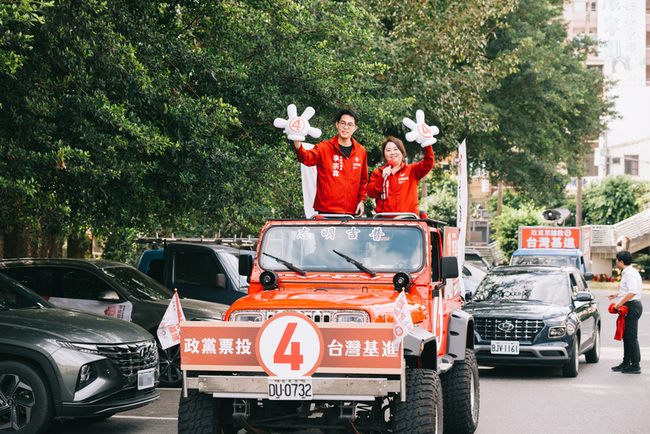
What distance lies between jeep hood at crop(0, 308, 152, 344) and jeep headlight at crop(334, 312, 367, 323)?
2.52 metres

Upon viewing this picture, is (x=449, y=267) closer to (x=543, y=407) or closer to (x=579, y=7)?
(x=543, y=407)

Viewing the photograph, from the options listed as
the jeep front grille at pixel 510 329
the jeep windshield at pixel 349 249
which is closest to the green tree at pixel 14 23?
the jeep windshield at pixel 349 249

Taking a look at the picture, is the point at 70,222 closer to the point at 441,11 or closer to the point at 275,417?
the point at 275,417

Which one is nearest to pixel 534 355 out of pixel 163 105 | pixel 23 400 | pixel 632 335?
pixel 632 335

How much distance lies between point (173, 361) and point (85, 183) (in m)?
2.63

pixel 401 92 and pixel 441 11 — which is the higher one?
pixel 441 11

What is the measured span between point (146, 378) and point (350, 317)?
2.70 meters

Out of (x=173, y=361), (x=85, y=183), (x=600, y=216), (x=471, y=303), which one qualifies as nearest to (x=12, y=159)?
(x=85, y=183)

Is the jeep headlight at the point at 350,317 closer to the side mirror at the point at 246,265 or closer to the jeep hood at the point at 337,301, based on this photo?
the jeep hood at the point at 337,301

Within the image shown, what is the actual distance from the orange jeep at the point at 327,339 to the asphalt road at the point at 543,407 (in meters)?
1.80

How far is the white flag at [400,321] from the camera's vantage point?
17.9ft

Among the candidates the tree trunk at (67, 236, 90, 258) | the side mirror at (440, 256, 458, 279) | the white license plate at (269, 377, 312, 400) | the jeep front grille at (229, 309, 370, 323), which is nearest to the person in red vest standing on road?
the side mirror at (440, 256, 458, 279)

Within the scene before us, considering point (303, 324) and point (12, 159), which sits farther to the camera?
point (12, 159)

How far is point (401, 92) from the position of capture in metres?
19.8
